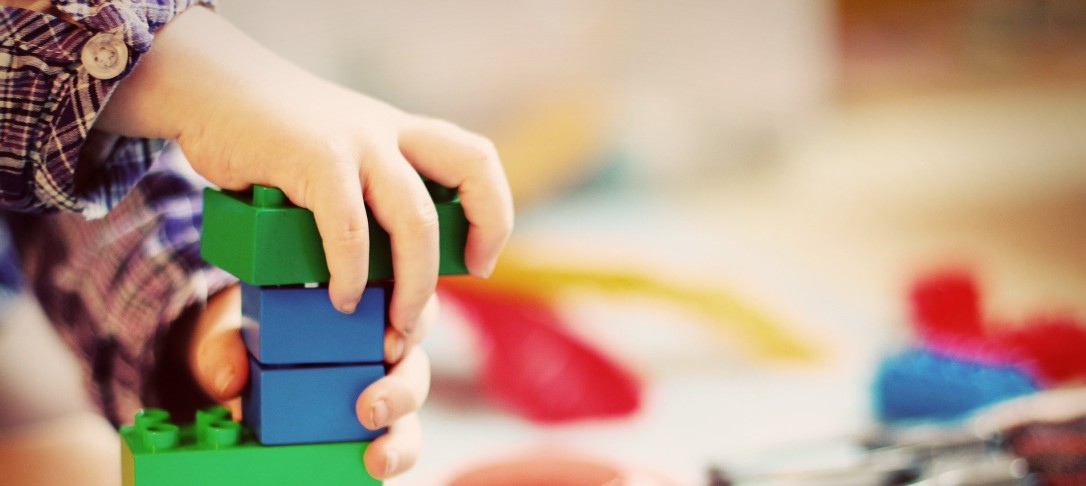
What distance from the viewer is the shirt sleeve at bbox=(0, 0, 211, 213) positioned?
0.54 m

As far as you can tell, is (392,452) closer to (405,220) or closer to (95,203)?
(405,220)

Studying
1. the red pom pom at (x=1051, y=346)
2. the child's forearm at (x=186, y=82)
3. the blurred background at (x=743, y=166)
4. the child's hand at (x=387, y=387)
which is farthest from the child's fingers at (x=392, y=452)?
the red pom pom at (x=1051, y=346)

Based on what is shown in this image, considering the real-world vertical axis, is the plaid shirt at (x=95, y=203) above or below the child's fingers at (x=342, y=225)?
above

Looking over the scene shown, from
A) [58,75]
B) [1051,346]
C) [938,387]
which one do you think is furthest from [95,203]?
[1051,346]

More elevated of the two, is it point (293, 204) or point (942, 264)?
point (942, 264)

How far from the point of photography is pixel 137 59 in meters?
0.54

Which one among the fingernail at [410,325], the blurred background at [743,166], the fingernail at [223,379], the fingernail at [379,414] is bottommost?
the fingernail at [379,414]

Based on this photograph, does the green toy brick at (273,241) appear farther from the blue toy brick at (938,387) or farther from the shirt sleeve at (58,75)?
the blue toy brick at (938,387)

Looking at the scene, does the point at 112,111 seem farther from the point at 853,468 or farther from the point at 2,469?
the point at 853,468

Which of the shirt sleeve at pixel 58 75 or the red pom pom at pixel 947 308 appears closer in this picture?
the shirt sleeve at pixel 58 75

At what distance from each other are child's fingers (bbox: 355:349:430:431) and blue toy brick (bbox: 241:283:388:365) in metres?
0.02

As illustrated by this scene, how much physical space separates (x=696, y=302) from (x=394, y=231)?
974mm

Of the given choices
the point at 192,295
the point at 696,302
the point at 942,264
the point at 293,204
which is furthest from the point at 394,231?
the point at 942,264

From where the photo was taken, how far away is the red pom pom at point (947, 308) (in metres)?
1.40
